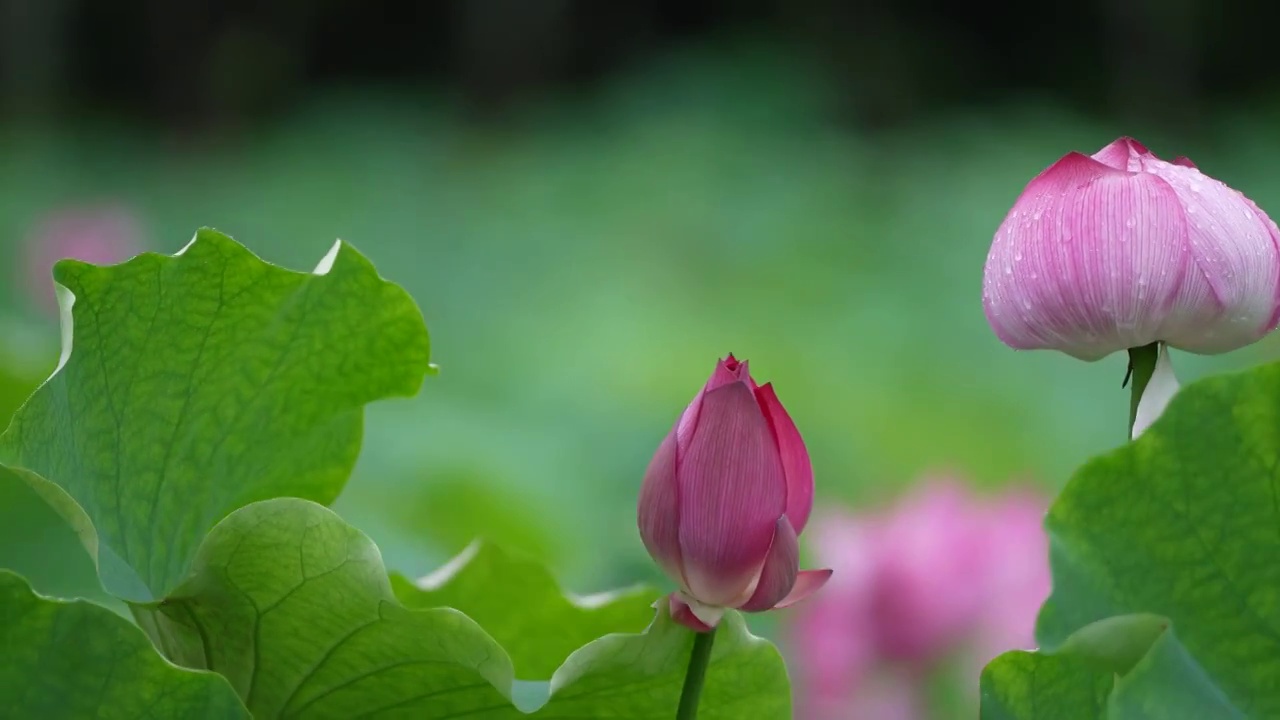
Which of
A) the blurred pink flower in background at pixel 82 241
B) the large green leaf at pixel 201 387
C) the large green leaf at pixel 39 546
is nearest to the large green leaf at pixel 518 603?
the large green leaf at pixel 201 387

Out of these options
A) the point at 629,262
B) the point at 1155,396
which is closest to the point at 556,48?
the point at 629,262

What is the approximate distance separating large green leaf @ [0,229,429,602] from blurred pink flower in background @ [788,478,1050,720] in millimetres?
621

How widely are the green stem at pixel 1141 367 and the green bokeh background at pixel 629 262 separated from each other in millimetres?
591

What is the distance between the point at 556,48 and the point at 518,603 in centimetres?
839

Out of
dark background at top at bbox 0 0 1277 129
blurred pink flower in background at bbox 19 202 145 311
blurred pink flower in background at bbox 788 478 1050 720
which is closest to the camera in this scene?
blurred pink flower in background at bbox 788 478 1050 720

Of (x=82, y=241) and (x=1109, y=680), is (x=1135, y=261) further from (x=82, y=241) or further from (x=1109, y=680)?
(x=82, y=241)

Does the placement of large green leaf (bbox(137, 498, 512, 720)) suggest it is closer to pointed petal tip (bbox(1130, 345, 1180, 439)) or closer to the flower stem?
the flower stem

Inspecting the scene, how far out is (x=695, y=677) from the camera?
1.03 feet

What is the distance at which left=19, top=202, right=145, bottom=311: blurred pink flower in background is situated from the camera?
7.78ft

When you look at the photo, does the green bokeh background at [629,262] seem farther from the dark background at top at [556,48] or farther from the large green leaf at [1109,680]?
the large green leaf at [1109,680]

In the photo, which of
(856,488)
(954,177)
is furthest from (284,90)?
(856,488)

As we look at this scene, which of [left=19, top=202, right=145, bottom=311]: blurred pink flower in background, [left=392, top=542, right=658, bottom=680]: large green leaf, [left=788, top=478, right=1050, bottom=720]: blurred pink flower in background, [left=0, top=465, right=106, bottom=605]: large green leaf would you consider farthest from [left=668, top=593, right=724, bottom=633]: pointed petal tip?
[left=19, top=202, right=145, bottom=311]: blurred pink flower in background

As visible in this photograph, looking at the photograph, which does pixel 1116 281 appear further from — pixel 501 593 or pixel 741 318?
pixel 741 318

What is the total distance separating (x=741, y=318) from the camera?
410 centimetres
